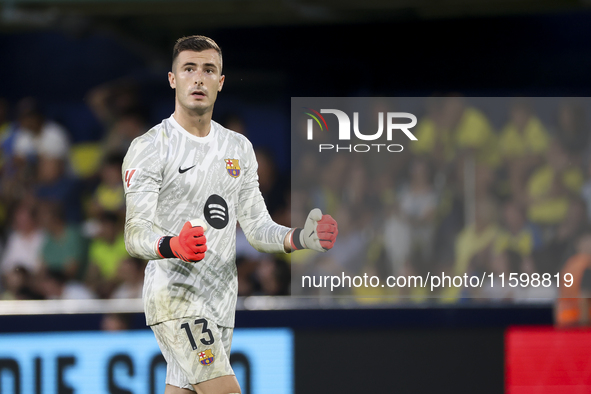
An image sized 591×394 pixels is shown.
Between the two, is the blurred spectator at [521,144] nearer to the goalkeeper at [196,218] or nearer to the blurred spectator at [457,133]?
the blurred spectator at [457,133]

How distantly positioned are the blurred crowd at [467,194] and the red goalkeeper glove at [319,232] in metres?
1.48

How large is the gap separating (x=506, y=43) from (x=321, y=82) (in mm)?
1162

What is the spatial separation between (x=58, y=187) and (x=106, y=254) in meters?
0.52

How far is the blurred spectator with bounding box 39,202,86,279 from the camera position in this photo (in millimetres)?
4676

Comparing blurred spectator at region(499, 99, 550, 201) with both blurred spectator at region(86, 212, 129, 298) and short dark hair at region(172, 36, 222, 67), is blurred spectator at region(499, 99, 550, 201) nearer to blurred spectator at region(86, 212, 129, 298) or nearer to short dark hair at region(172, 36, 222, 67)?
short dark hair at region(172, 36, 222, 67)

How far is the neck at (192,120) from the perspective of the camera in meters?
3.20

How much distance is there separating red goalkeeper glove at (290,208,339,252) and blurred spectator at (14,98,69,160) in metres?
2.26

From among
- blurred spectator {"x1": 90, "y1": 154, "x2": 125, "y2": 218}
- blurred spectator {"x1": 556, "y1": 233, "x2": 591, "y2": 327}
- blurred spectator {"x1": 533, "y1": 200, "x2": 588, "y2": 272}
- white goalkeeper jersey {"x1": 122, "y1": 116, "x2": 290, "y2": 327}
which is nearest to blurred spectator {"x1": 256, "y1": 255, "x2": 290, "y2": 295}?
blurred spectator {"x1": 90, "y1": 154, "x2": 125, "y2": 218}

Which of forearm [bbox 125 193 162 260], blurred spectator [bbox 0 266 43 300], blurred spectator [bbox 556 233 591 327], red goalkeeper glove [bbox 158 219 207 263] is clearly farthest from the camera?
blurred spectator [bbox 0 266 43 300]

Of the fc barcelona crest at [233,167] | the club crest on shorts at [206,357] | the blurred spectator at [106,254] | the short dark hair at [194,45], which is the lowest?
the club crest on shorts at [206,357]

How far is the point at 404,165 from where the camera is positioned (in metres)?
4.55

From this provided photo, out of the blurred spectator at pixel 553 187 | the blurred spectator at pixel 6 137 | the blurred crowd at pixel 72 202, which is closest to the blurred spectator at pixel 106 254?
the blurred crowd at pixel 72 202

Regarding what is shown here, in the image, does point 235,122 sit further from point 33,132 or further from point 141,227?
point 141,227

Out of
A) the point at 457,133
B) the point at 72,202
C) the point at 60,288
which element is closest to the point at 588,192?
the point at 457,133
